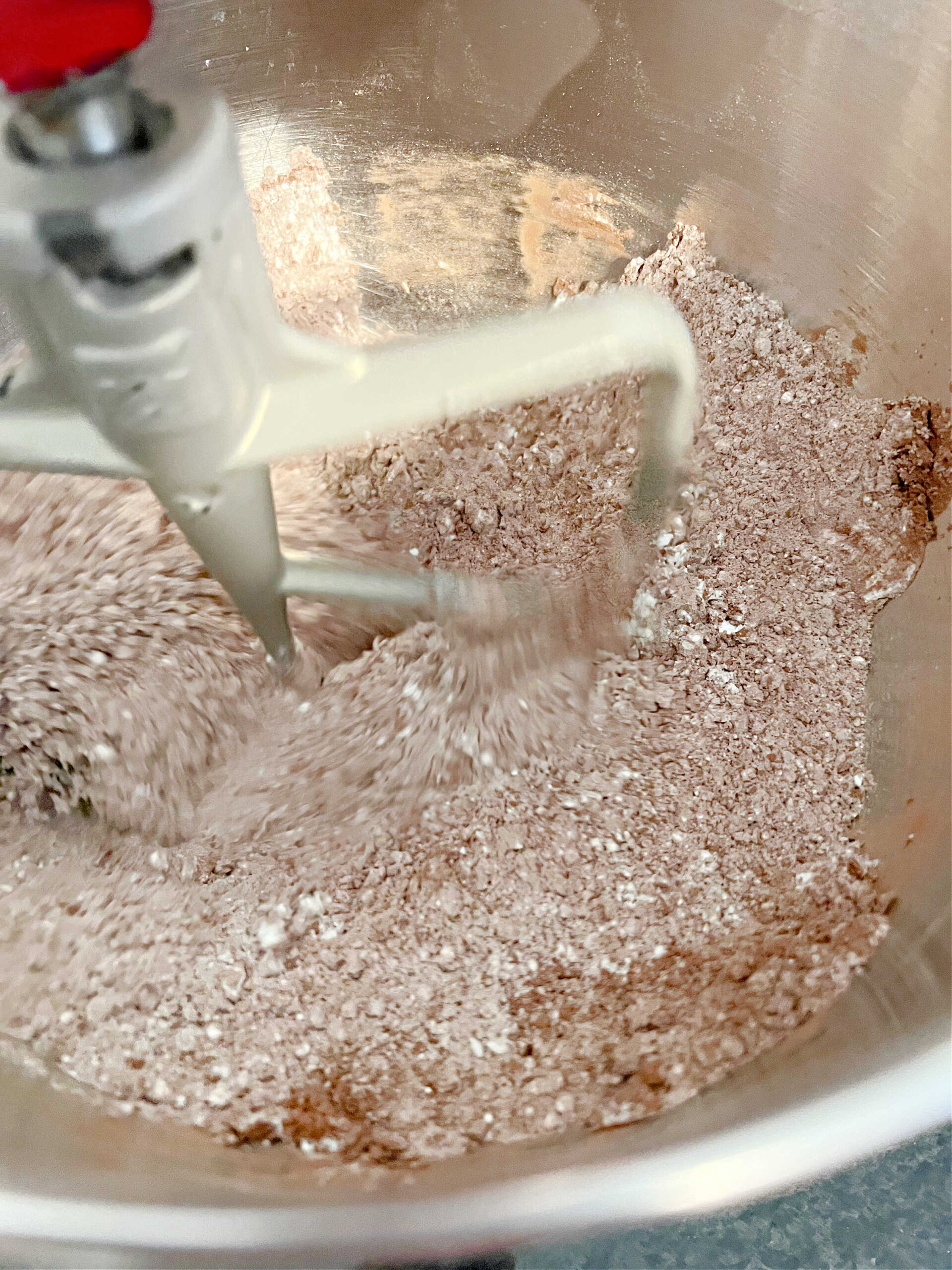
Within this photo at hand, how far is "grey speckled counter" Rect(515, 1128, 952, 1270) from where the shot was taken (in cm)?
54

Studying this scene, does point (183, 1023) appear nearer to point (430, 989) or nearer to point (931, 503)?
point (430, 989)

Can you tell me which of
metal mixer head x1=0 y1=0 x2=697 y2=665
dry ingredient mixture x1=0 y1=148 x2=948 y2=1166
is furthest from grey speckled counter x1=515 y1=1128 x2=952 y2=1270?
metal mixer head x1=0 y1=0 x2=697 y2=665

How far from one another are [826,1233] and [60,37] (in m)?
0.70

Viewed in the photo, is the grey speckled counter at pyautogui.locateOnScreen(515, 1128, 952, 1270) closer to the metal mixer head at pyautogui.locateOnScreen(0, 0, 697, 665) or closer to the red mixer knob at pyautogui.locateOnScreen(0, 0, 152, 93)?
the metal mixer head at pyautogui.locateOnScreen(0, 0, 697, 665)

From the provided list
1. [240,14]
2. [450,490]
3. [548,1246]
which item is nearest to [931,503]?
[450,490]

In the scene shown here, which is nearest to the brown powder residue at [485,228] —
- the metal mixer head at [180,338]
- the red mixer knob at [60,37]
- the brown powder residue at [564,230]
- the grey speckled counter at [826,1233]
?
the brown powder residue at [564,230]

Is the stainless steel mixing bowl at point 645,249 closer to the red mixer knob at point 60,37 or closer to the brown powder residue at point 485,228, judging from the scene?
the brown powder residue at point 485,228

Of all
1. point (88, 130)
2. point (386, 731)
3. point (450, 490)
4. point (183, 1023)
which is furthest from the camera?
point (450, 490)

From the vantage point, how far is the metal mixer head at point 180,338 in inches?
12.3

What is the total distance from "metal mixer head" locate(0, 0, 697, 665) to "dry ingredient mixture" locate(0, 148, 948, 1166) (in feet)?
0.40

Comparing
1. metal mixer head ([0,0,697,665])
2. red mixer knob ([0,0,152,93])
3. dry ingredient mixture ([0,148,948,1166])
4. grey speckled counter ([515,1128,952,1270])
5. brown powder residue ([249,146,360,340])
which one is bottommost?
grey speckled counter ([515,1128,952,1270])

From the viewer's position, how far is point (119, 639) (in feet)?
2.10

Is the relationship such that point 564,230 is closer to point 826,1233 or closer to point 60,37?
point 60,37

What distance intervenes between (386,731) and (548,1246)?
13.0 inches
